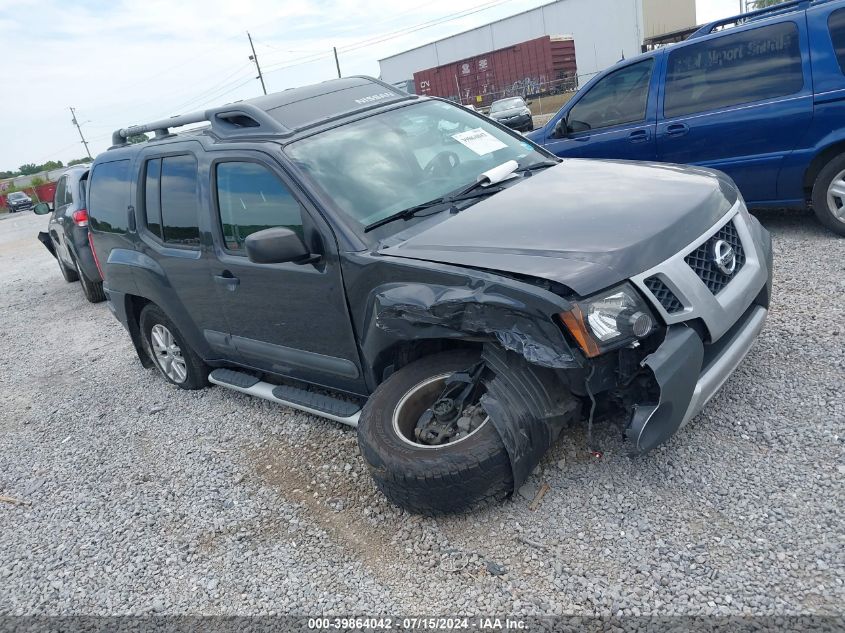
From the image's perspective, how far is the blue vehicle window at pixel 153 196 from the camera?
15.0 ft

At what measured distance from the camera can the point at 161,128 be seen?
190 inches

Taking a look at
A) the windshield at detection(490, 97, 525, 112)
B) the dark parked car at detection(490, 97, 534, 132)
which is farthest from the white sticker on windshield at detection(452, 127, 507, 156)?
the windshield at detection(490, 97, 525, 112)

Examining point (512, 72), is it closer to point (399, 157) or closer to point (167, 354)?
point (167, 354)

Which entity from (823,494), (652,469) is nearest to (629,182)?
(652,469)

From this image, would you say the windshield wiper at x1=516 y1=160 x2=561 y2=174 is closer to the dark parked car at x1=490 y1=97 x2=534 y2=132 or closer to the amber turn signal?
the amber turn signal

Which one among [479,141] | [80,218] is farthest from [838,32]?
[80,218]

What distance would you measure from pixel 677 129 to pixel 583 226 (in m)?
3.71

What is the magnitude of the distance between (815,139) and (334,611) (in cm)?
507

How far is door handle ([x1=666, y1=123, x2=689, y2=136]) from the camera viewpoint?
232 inches

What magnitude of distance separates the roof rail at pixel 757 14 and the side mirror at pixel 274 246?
4790mm

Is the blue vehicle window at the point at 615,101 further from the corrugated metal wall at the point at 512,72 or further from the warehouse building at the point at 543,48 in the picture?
the warehouse building at the point at 543,48

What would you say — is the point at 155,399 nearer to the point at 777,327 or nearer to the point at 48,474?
the point at 48,474

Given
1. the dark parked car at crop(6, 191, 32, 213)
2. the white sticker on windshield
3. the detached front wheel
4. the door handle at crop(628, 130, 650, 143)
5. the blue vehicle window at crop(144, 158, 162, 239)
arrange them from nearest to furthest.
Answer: the detached front wheel < the white sticker on windshield < the blue vehicle window at crop(144, 158, 162, 239) < the door handle at crop(628, 130, 650, 143) < the dark parked car at crop(6, 191, 32, 213)

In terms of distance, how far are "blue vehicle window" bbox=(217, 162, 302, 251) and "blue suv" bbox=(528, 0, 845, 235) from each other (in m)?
3.99
